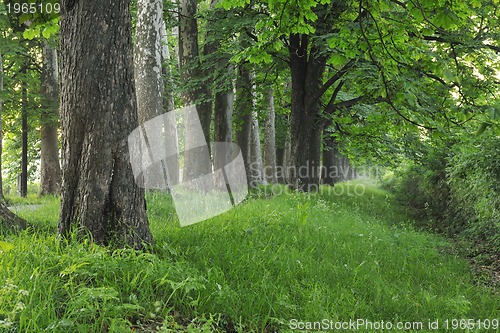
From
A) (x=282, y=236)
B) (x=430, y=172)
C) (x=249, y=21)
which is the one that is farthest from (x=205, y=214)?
(x=430, y=172)

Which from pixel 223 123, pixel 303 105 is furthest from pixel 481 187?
pixel 223 123

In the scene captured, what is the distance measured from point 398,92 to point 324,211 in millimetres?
5233

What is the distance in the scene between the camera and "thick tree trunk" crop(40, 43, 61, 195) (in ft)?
43.4

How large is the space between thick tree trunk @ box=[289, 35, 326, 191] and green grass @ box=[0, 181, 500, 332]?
205 inches

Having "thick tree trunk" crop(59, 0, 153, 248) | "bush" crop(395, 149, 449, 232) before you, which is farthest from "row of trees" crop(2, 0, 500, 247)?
"bush" crop(395, 149, 449, 232)

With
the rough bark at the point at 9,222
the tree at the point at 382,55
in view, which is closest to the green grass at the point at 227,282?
the rough bark at the point at 9,222

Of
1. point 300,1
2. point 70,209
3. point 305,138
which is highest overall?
point 300,1

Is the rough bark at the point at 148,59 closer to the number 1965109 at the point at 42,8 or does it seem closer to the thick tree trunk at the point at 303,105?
the thick tree trunk at the point at 303,105

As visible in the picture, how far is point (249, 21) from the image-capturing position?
10398 mm

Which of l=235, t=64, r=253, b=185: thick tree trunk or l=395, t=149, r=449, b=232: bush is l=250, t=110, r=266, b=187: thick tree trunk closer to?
l=235, t=64, r=253, b=185: thick tree trunk

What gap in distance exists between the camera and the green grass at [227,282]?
3.02 meters

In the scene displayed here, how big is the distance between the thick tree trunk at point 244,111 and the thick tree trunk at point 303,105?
2.08 m

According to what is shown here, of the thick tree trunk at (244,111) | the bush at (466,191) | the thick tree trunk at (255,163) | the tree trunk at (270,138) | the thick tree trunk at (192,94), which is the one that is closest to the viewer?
the bush at (466,191)

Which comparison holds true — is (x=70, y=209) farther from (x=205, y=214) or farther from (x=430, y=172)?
(x=430, y=172)
